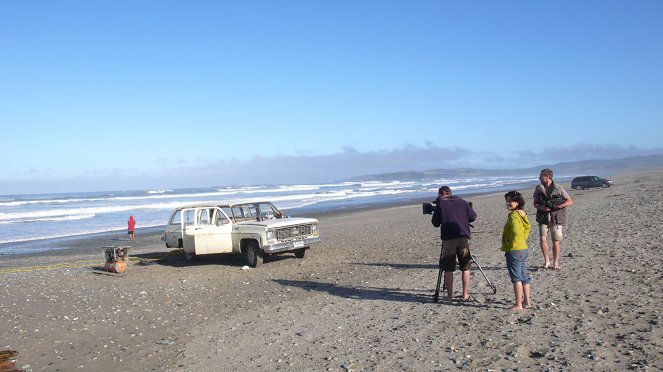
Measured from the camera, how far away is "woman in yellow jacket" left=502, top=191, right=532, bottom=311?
23.4 ft

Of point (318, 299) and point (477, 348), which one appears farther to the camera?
point (318, 299)

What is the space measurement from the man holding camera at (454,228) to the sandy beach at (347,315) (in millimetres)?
698

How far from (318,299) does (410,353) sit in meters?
3.46

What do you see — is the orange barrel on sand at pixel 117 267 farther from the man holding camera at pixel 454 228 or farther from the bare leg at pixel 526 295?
the bare leg at pixel 526 295

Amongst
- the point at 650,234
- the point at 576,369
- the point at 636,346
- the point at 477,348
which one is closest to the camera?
the point at 576,369

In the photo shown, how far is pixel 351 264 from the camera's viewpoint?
42.4 ft

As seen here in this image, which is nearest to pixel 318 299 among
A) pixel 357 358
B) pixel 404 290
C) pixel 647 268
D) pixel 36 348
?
pixel 404 290

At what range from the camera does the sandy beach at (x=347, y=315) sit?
600 centimetres

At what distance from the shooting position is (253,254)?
13281 millimetres

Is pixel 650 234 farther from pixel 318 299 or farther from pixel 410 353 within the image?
pixel 410 353

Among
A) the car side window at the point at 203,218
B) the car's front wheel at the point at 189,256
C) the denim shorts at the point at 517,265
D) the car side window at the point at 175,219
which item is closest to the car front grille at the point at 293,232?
the car side window at the point at 203,218

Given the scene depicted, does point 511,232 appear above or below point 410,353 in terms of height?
above

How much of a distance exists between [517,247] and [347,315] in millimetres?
2711

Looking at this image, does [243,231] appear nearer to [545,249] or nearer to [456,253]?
[456,253]
